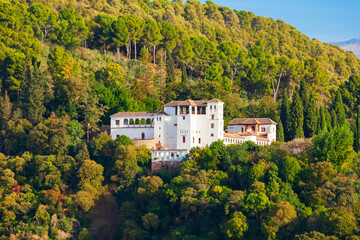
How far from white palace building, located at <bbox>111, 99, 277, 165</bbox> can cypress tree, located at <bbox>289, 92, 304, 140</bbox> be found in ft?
13.8

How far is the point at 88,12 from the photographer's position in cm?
9288

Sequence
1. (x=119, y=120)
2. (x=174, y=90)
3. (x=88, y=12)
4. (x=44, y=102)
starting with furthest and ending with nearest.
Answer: (x=88, y=12) < (x=174, y=90) < (x=44, y=102) < (x=119, y=120)

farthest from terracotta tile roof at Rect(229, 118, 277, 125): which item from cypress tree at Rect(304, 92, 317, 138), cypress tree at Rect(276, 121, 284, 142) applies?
cypress tree at Rect(304, 92, 317, 138)

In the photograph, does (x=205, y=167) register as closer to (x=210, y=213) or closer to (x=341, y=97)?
(x=210, y=213)

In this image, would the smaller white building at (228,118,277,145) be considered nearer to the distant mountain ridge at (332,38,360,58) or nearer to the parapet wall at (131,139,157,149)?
the parapet wall at (131,139,157,149)

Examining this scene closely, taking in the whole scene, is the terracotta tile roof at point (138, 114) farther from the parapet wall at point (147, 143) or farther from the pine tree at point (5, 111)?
the pine tree at point (5, 111)

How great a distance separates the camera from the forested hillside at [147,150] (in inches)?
1877

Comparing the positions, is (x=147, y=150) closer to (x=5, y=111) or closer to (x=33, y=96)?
(x=33, y=96)

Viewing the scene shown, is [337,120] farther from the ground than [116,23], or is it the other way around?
[116,23]

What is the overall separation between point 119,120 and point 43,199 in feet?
39.3

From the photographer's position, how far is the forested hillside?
156 ft

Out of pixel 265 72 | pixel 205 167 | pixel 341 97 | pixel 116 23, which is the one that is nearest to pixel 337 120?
pixel 341 97

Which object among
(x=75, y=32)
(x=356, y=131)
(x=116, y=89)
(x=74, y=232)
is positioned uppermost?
(x=75, y=32)

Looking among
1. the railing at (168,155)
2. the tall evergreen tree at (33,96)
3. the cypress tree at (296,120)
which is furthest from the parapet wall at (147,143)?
the cypress tree at (296,120)
